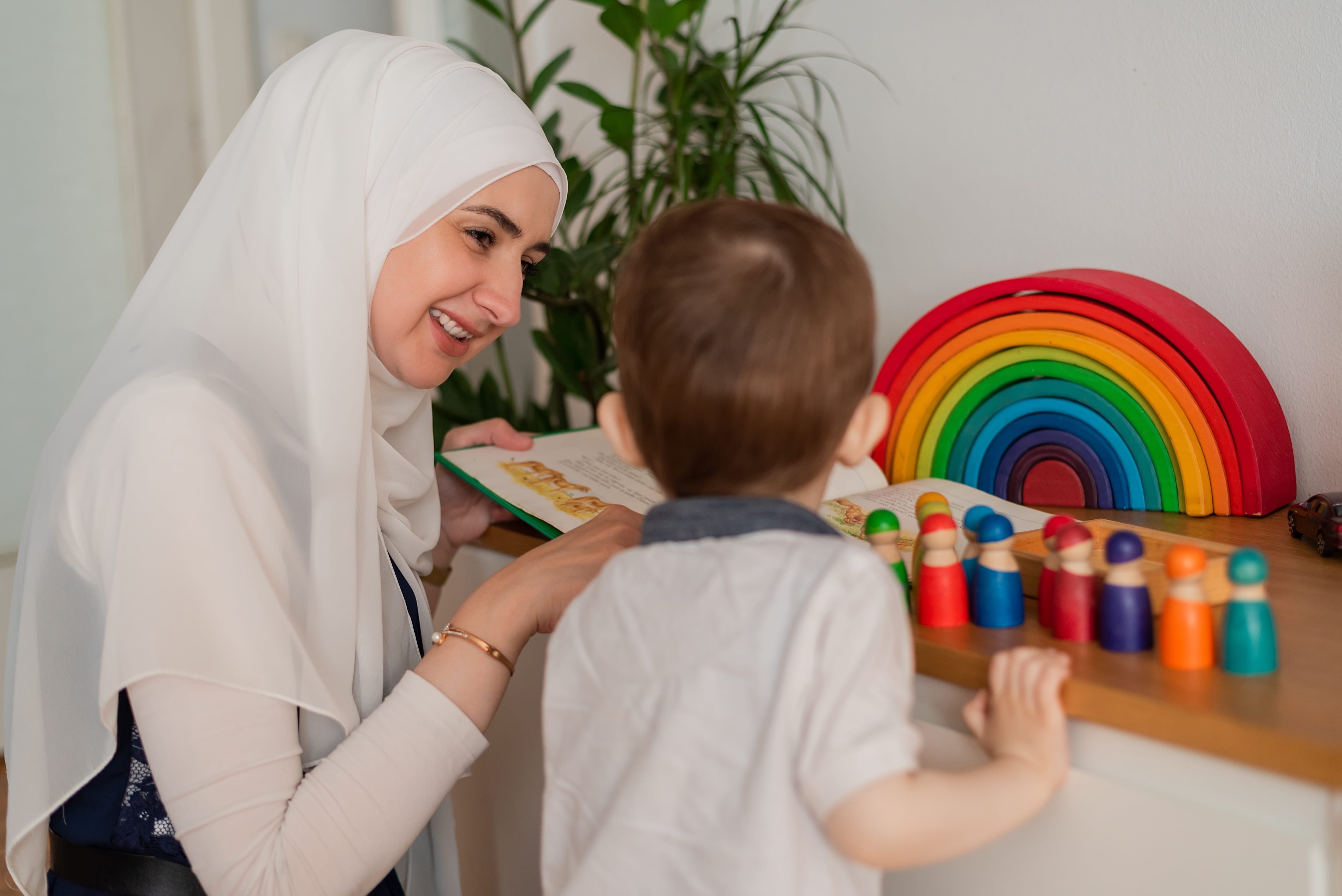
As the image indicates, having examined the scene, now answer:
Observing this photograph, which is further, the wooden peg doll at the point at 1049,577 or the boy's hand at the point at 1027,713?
the wooden peg doll at the point at 1049,577

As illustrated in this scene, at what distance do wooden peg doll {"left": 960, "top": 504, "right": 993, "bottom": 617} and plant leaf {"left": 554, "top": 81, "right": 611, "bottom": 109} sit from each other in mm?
1028

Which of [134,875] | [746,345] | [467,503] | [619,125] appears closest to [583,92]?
[619,125]

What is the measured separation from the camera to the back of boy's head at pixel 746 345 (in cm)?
60

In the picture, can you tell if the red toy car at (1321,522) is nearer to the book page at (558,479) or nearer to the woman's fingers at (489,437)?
the book page at (558,479)

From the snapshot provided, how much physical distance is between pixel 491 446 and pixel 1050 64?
0.90 m

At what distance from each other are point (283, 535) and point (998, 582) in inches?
23.1

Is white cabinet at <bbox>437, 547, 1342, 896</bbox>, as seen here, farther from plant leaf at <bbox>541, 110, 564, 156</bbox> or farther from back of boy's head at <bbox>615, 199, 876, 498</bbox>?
plant leaf at <bbox>541, 110, 564, 156</bbox>

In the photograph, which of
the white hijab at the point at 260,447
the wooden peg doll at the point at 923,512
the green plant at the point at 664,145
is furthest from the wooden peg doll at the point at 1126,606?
the green plant at the point at 664,145

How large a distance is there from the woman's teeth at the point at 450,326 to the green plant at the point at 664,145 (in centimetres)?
43

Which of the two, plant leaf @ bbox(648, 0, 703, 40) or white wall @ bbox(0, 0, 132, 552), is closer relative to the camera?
plant leaf @ bbox(648, 0, 703, 40)

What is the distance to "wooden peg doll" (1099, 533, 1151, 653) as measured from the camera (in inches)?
25.3

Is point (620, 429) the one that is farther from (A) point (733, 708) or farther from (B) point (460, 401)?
(B) point (460, 401)

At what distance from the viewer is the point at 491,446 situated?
1.32m

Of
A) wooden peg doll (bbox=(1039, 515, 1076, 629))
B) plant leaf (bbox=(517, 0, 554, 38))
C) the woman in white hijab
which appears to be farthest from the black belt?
plant leaf (bbox=(517, 0, 554, 38))
